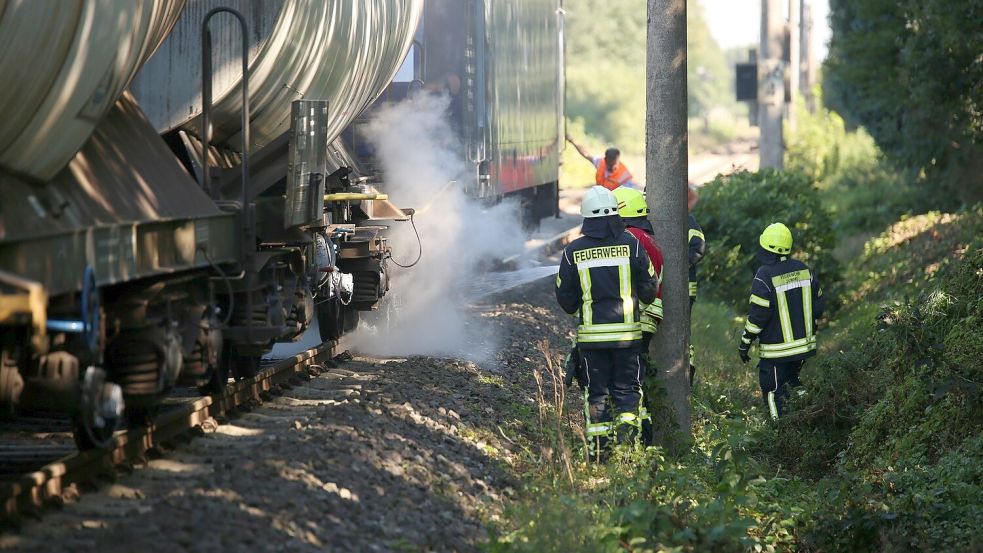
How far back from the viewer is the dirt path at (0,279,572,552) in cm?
590

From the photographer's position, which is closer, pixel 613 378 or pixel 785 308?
pixel 613 378

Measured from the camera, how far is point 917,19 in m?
17.2

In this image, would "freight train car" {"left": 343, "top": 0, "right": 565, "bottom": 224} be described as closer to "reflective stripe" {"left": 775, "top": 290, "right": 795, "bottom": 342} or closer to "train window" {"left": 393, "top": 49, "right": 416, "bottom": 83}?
"train window" {"left": 393, "top": 49, "right": 416, "bottom": 83}

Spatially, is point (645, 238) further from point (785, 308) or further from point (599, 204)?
point (785, 308)

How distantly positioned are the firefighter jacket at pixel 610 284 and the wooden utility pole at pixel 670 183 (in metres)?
0.43

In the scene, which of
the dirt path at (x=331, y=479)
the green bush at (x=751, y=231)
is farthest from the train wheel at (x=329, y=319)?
the green bush at (x=751, y=231)

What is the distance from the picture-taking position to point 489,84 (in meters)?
16.0

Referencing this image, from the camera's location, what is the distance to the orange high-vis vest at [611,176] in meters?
17.6

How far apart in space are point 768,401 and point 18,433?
227 inches

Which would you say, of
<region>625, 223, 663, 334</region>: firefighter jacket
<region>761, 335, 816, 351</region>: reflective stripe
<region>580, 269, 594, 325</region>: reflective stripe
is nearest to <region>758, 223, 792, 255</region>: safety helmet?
<region>761, 335, 816, 351</region>: reflective stripe

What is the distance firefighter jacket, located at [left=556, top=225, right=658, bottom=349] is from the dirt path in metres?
0.99

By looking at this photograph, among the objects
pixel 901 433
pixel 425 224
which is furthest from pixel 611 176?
pixel 901 433

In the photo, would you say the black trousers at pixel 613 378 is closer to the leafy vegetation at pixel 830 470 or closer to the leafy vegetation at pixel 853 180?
the leafy vegetation at pixel 830 470

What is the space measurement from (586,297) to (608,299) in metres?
0.15
